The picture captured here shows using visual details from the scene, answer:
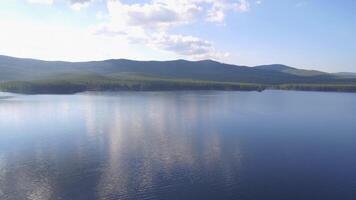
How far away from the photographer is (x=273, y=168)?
1162 inches

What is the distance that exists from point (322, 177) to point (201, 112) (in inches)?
1447

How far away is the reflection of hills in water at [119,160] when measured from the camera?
971 inches

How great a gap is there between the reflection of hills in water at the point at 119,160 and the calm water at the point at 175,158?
0.06 metres

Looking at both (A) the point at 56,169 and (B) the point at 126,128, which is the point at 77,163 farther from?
(B) the point at 126,128

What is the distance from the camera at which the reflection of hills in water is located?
971 inches

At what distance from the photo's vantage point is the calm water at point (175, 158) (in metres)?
24.4

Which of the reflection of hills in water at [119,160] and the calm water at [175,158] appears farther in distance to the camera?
the reflection of hills in water at [119,160]

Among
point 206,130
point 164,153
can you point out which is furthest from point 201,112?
point 164,153

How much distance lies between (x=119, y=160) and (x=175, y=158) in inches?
172

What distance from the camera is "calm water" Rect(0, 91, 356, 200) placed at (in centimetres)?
2439

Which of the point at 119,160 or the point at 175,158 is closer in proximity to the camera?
the point at 119,160

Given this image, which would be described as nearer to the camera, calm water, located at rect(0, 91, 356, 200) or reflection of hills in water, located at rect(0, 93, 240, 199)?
calm water, located at rect(0, 91, 356, 200)

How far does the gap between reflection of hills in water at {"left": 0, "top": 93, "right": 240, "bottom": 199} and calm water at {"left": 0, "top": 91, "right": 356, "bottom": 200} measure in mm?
65

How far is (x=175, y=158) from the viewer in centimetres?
3142
